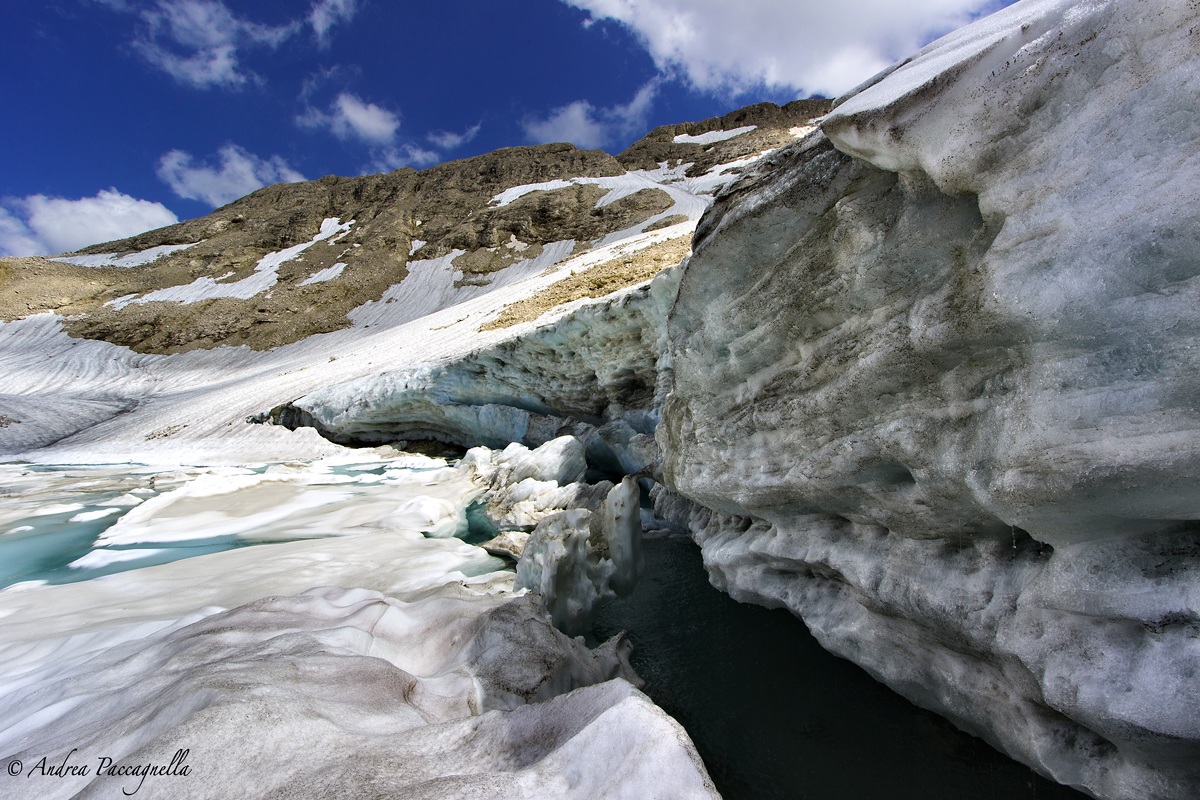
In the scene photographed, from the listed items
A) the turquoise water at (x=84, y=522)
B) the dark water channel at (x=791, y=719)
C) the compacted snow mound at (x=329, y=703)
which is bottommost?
the dark water channel at (x=791, y=719)

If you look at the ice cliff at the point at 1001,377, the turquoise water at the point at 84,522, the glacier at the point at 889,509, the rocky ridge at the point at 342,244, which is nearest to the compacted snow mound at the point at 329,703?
the glacier at the point at 889,509

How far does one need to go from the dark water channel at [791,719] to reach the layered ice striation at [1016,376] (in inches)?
7.9

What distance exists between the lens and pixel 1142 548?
1765 millimetres

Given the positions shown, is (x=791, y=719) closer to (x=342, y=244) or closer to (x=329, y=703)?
(x=329, y=703)

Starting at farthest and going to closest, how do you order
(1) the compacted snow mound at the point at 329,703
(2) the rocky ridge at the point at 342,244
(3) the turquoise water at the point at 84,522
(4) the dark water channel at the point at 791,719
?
(2) the rocky ridge at the point at 342,244, (3) the turquoise water at the point at 84,522, (4) the dark water channel at the point at 791,719, (1) the compacted snow mound at the point at 329,703

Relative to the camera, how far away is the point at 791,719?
9.89 feet

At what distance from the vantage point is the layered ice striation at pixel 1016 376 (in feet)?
5.23

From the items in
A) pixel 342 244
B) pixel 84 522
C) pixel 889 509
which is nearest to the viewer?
pixel 889 509

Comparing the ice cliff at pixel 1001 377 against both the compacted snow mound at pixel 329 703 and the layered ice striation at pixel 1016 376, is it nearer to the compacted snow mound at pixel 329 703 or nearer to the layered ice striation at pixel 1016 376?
the layered ice striation at pixel 1016 376

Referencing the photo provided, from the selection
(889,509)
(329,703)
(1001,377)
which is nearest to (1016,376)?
Answer: (1001,377)

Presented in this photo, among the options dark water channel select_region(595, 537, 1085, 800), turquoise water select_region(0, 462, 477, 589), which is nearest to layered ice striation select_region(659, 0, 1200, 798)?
dark water channel select_region(595, 537, 1085, 800)

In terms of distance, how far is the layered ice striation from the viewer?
5.23ft

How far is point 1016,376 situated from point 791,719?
7.33 feet

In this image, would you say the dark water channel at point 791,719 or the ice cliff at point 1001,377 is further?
the dark water channel at point 791,719
